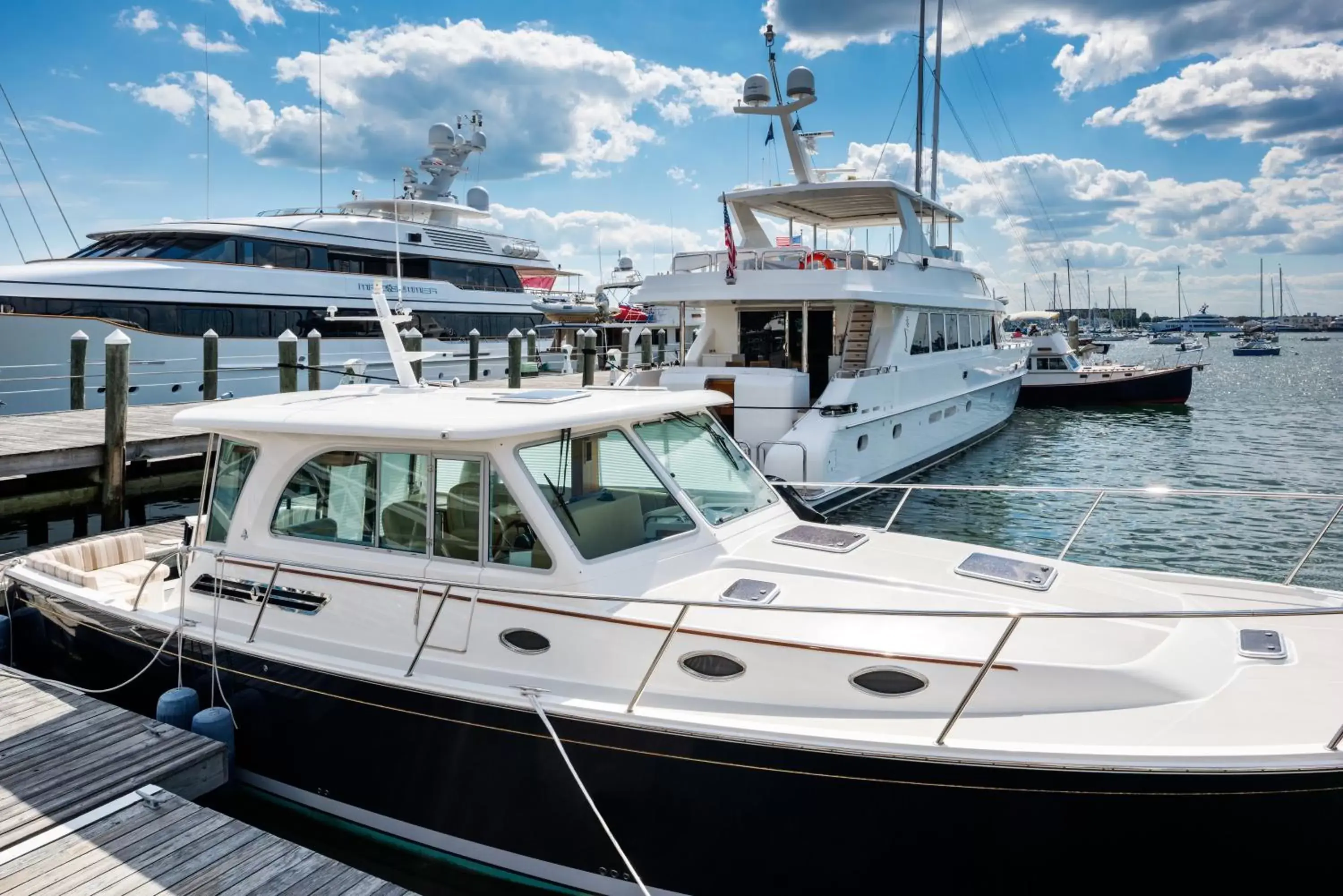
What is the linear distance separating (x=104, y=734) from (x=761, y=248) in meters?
12.3

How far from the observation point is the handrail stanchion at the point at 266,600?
16.6 ft

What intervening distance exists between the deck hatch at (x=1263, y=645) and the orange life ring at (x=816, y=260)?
1012 centimetres

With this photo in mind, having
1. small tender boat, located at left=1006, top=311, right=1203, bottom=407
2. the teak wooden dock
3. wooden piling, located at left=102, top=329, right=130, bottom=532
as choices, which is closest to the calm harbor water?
small tender boat, located at left=1006, top=311, right=1203, bottom=407

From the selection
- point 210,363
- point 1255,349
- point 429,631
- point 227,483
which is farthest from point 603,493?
point 1255,349

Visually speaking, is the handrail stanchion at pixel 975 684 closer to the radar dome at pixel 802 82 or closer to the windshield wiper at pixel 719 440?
the windshield wiper at pixel 719 440

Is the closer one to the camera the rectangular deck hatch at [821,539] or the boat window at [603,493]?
the boat window at [603,493]

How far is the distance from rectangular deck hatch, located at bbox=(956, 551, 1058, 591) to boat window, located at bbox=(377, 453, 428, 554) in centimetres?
290

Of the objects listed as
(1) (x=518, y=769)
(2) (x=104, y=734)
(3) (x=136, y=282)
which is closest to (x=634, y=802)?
(1) (x=518, y=769)

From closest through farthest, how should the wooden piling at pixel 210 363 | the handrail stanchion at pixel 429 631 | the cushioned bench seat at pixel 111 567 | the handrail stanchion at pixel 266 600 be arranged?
the handrail stanchion at pixel 429 631 < the handrail stanchion at pixel 266 600 < the cushioned bench seat at pixel 111 567 < the wooden piling at pixel 210 363

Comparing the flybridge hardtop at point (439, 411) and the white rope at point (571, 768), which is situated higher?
the flybridge hardtop at point (439, 411)

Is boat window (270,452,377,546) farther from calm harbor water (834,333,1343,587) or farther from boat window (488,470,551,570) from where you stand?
calm harbor water (834,333,1343,587)

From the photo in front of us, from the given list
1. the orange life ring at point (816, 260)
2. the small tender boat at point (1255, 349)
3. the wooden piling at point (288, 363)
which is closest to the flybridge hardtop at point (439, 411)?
the wooden piling at point (288, 363)

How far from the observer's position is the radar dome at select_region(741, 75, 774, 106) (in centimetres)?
1548

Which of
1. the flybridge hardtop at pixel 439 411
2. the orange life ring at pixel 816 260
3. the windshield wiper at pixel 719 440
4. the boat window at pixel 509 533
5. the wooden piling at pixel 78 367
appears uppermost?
the orange life ring at pixel 816 260
